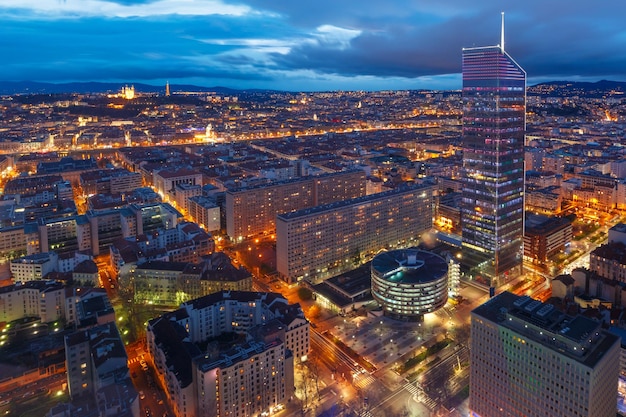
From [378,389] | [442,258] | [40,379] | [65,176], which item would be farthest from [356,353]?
[65,176]

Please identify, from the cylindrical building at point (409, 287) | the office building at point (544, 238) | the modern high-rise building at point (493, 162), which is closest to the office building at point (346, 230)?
the cylindrical building at point (409, 287)

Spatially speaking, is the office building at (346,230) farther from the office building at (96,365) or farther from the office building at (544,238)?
the office building at (96,365)

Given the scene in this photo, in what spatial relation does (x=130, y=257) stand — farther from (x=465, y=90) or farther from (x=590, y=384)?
(x=590, y=384)

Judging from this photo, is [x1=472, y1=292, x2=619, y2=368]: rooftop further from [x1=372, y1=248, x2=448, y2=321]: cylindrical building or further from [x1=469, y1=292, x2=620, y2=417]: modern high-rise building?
[x1=372, y1=248, x2=448, y2=321]: cylindrical building

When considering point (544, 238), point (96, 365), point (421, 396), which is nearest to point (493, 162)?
point (544, 238)

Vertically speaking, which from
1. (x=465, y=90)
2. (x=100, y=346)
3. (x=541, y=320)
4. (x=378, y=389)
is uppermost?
(x=465, y=90)

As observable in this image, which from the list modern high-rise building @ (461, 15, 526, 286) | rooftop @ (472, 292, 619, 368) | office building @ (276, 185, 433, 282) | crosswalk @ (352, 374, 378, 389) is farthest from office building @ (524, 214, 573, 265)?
crosswalk @ (352, 374, 378, 389)

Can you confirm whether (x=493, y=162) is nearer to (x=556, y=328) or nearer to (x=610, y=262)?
(x=610, y=262)

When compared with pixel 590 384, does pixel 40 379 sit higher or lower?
lower
